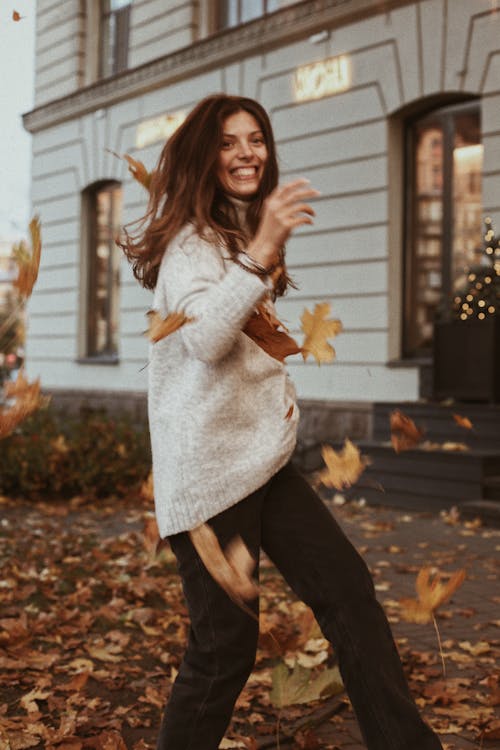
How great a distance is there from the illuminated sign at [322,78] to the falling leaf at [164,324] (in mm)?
10997

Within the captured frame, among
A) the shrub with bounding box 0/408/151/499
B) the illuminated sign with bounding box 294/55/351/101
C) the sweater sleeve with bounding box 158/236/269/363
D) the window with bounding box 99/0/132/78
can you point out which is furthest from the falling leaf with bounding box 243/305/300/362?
the window with bounding box 99/0/132/78

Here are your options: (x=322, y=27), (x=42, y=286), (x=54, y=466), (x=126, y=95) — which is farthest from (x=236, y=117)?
(x=42, y=286)

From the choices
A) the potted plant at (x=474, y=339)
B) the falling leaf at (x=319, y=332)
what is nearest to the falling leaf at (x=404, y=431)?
the falling leaf at (x=319, y=332)

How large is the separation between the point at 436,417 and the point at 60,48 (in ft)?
38.4

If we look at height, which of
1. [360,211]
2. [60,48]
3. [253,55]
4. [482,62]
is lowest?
[360,211]

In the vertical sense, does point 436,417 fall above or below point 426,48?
below

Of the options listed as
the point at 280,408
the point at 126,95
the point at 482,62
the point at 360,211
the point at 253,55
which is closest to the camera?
the point at 280,408

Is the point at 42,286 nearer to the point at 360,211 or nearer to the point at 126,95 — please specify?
the point at 126,95

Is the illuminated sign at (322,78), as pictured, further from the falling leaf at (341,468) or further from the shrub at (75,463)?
the falling leaf at (341,468)

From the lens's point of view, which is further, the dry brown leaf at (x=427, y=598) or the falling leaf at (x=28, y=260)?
the dry brown leaf at (x=427, y=598)

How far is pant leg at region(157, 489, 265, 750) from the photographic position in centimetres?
269

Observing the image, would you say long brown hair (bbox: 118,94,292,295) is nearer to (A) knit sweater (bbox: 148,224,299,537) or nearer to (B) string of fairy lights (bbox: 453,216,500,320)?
(A) knit sweater (bbox: 148,224,299,537)

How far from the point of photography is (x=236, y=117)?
9.32ft

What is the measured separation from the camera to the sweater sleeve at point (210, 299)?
247cm
